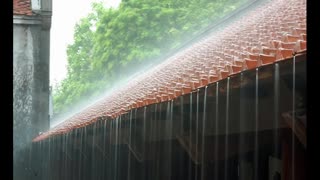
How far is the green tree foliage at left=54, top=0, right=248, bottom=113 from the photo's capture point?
90.4 ft

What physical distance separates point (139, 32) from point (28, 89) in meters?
11.9

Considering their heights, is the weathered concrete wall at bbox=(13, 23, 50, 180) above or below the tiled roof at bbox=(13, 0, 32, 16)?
below

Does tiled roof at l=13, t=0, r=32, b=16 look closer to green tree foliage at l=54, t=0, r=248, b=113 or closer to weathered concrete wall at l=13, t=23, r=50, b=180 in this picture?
weathered concrete wall at l=13, t=23, r=50, b=180

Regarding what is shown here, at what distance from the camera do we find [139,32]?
97.2ft

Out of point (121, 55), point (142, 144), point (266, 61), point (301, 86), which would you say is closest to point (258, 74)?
point (266, 61)

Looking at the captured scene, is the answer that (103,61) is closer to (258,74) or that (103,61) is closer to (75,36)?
(75,36)

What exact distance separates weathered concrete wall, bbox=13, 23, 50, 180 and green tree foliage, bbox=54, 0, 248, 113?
6.54 meters

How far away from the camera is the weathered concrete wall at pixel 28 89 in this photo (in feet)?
58.8

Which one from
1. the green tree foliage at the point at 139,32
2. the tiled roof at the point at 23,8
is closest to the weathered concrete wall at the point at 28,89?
the tiled roof at the point at 23,8

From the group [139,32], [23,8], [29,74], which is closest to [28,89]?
[29,74]

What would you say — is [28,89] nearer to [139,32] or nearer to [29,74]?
[29,74]

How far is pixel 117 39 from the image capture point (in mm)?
31234

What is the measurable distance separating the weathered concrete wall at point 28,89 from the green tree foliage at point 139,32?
654cm

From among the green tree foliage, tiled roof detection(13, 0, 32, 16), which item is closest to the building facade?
tiled roof detection(13, 0, 32, 16)
